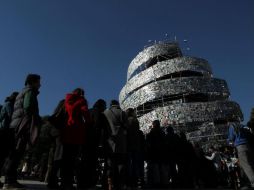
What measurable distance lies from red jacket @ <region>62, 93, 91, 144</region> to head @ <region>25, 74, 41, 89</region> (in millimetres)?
545

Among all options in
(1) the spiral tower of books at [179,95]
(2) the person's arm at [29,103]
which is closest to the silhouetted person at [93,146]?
(2) the person's arm at [29,103]

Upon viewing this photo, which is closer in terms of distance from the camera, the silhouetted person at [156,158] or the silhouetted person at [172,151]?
the silhouetted person at [156,158]

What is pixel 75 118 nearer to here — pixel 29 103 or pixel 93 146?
pixel 29 103

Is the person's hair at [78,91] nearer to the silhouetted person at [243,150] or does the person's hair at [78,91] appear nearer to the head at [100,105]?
the head at [100,105]

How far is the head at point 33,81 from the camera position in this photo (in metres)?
5.18

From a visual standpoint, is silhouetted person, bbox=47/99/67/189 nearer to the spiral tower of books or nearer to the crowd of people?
the crowd of people

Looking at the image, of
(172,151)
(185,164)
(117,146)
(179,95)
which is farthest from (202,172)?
(179,95)

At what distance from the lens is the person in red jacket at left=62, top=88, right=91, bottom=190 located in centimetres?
492

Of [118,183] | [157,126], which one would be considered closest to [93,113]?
[118,183]

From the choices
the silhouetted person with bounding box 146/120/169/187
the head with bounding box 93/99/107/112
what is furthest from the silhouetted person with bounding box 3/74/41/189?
the silhouetted person with bounding box 146/120/169/187

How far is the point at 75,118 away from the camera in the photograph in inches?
199

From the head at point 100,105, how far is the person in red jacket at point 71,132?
3.89 feet

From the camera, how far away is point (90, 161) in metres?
5.85

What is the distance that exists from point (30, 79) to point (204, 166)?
5751mm
